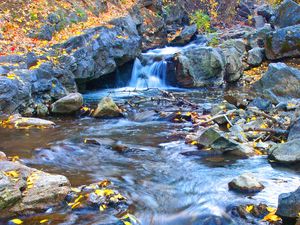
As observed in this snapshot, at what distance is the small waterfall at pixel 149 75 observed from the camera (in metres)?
16.7

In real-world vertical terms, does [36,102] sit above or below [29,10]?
below

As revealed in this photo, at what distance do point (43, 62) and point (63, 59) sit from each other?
978mm

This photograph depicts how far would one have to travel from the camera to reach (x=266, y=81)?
449 inches

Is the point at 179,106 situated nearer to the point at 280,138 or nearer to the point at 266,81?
the point at 266,81

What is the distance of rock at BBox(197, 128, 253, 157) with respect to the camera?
22.2ft

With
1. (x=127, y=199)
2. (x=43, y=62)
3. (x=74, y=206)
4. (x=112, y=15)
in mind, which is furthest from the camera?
(x=112, y=15)

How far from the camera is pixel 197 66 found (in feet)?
53.8

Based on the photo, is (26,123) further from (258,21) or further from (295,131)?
(258,21)

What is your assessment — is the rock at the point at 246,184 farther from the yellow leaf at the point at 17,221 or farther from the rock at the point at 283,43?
the rock at the point at 283,43

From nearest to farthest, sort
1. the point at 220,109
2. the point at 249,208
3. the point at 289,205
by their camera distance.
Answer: the point at 289,205, the point at 249,208, the point at 220,109

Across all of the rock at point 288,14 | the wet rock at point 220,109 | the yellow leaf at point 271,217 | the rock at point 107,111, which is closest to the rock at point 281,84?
the wet rock at point 220,109

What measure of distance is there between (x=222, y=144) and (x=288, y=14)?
15.1 metres

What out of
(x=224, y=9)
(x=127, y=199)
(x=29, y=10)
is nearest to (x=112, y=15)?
(x=29, y=10)

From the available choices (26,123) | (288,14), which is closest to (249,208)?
(26,123)
